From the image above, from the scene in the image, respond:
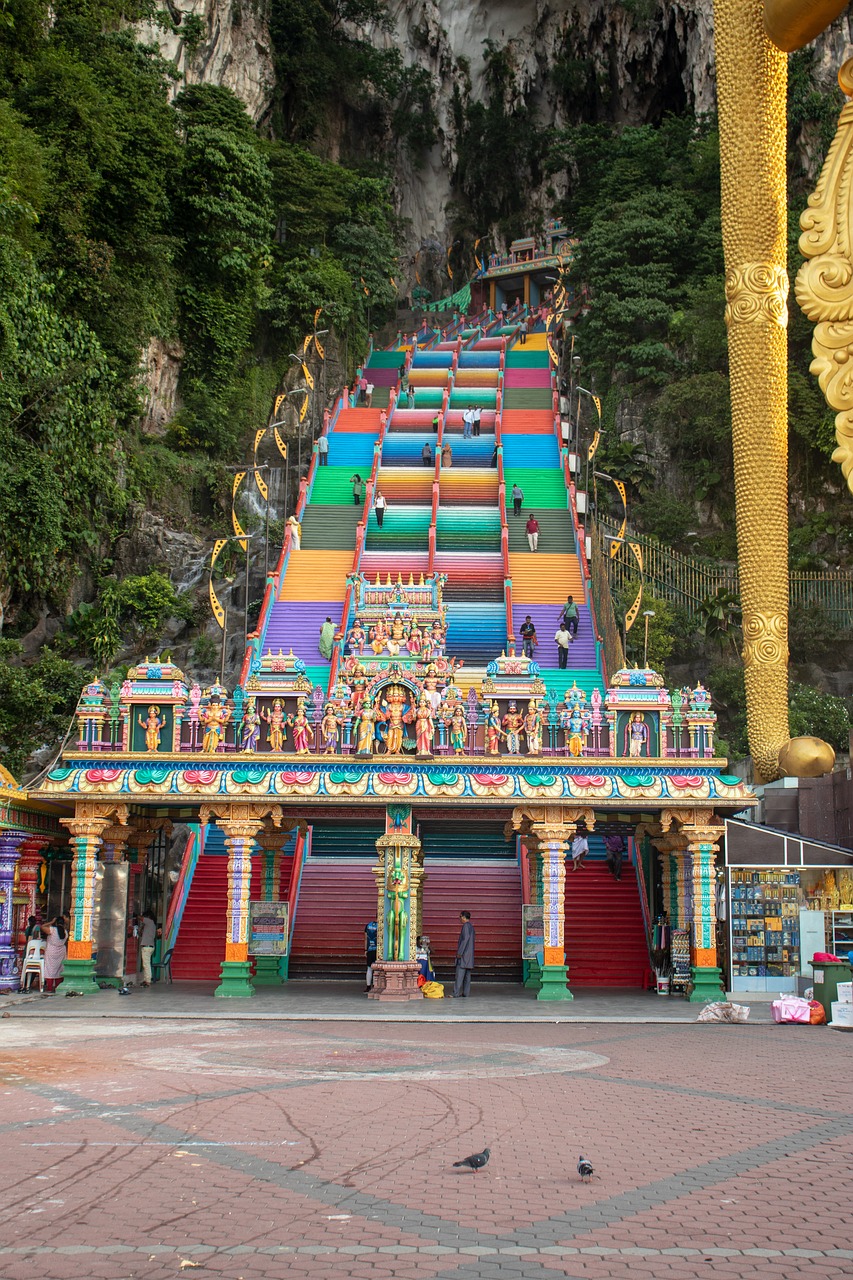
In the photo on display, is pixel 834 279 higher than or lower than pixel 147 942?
higher

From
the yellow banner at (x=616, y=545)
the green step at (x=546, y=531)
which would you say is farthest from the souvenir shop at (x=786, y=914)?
the green step at (x=546, y=531)

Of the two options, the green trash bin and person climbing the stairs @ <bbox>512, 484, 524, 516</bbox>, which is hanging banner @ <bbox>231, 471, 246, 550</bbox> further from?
the green trash bin

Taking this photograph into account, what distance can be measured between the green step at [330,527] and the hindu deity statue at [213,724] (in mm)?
12325

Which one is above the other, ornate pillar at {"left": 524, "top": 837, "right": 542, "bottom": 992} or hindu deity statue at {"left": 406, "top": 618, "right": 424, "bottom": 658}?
hindu deity statue at {"left": 406, "top": 618, "right": 424, "bottom": 658}

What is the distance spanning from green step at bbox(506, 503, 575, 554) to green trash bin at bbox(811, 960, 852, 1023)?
1567 cm

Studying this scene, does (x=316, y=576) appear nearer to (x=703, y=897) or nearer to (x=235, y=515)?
(x=235, y=515)

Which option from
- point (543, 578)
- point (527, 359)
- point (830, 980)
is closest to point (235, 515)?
point (543, 578)

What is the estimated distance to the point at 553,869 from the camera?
1808 cm

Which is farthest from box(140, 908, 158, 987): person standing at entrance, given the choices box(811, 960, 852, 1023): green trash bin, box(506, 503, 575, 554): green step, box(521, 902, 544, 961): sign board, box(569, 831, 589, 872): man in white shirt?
box(506, 503, 575, 554): green step

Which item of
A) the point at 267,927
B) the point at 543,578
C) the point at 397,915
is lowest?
the point at 267,927

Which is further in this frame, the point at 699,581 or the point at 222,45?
the point at 222,45

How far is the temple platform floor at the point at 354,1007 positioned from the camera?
15.6 m

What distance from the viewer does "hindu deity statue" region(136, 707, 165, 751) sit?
733 inches

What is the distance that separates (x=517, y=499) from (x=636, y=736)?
1441cm
